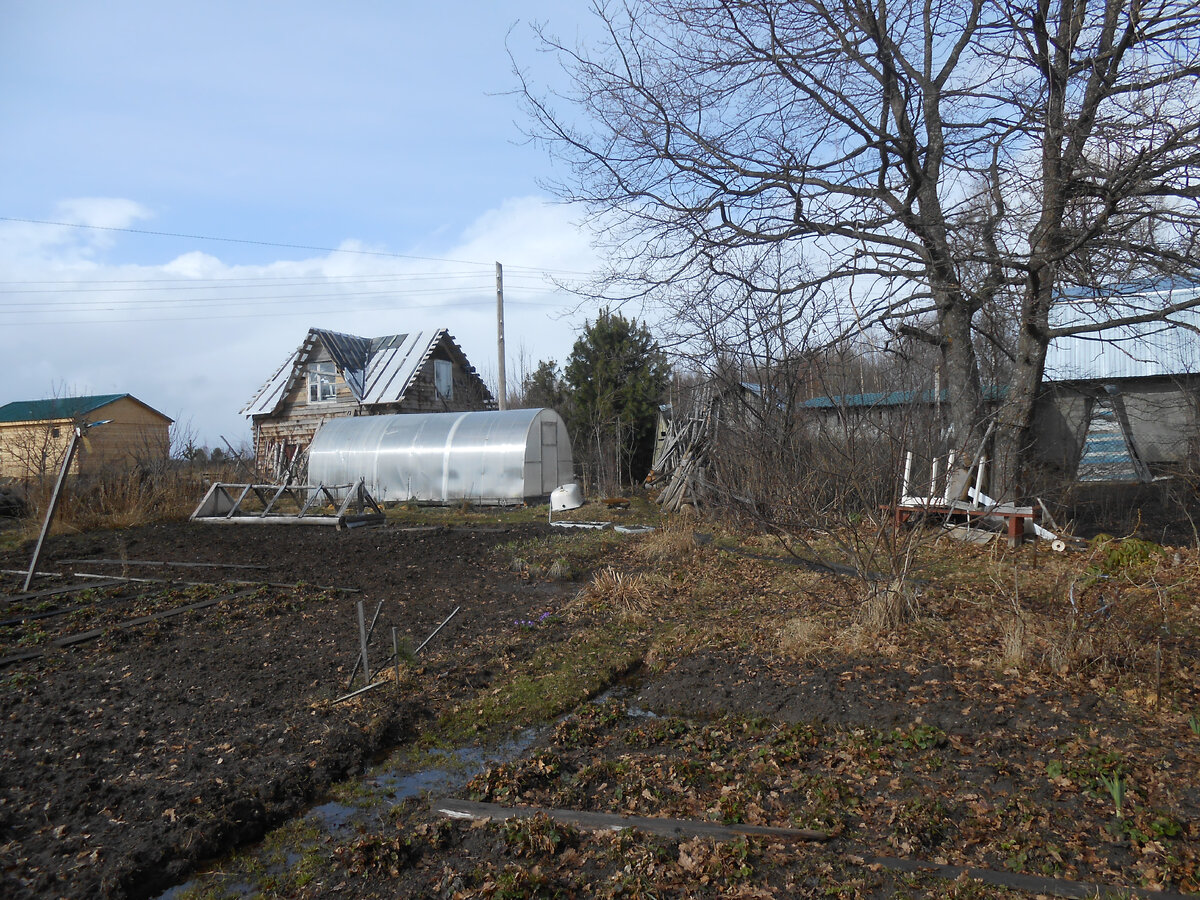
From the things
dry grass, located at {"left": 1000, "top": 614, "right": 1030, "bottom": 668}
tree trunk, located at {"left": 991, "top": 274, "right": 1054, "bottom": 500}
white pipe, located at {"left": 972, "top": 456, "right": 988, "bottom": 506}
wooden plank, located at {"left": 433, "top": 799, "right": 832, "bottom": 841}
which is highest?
tree trunk, located at {"left": 991, "top": 274, "right": 1054, "bottom": 500}

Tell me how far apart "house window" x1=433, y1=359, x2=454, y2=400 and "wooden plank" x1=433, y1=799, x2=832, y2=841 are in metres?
24.7

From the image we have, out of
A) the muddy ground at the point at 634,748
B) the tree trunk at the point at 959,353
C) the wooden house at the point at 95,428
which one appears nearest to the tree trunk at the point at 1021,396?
the tree trunk at the point at 959,353

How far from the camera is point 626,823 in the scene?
12.1 ft

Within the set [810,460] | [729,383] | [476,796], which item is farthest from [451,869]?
[729,383]

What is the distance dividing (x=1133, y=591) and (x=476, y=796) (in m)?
5.21

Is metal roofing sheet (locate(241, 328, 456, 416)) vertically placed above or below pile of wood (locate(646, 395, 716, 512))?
above

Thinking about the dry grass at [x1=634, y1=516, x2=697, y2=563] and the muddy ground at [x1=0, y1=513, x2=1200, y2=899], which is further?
the dry grass at [x1=634, y1=516, x2=697, y2=563]

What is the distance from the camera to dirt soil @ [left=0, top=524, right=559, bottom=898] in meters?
3.66

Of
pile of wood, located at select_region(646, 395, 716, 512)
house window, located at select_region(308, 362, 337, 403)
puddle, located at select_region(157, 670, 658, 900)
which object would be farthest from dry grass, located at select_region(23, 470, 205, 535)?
puddle, located at select_region(157, 670, 658, 900)

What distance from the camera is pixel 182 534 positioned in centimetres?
1458

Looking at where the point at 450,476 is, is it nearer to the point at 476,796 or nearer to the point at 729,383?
the point at 729,383

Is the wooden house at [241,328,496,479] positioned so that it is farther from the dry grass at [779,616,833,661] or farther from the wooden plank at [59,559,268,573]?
the dry grass at [779,616,833,661]

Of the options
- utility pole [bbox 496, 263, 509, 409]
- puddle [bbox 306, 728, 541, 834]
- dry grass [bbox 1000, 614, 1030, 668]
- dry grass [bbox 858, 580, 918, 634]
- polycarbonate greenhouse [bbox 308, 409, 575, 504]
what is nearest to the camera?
puddle [bbox 306, 728, 541, 834]

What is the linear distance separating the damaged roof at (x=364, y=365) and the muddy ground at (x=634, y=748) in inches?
722
